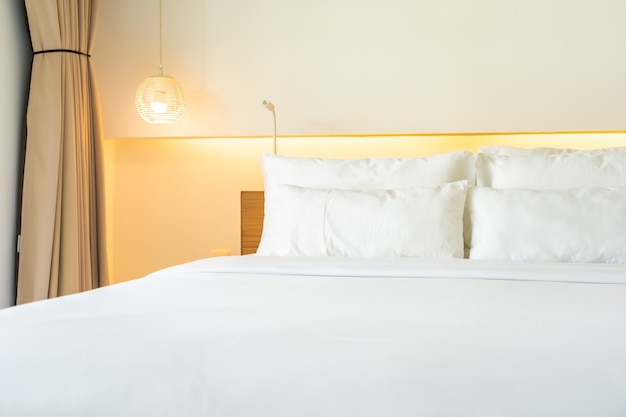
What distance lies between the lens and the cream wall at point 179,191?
3564 millimetres

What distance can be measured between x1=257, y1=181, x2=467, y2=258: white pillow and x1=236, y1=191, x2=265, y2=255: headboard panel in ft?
2.97

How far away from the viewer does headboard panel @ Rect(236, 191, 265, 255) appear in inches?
137

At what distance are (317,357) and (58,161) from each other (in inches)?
95.0

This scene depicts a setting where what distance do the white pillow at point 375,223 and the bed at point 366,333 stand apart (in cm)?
2

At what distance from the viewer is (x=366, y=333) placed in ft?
3.71

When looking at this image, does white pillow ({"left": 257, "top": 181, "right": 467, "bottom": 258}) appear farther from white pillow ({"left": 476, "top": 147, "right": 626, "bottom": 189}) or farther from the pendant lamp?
the pendant lamp

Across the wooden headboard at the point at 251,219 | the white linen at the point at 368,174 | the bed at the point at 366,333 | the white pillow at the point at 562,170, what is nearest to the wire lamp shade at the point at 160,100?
the wooden headboard at the point at 251,219

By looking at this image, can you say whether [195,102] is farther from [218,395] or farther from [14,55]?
[218,395]

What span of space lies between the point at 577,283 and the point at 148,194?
2.41 m

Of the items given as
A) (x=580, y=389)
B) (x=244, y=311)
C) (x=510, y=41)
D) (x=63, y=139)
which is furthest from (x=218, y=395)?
(x=510, y=41)

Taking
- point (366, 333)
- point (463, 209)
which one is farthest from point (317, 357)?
point (463, 209)

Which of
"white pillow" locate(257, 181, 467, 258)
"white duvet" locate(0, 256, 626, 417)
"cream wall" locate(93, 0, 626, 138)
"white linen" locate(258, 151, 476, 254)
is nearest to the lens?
"white duvet" locate(0, 256, 626, 417)

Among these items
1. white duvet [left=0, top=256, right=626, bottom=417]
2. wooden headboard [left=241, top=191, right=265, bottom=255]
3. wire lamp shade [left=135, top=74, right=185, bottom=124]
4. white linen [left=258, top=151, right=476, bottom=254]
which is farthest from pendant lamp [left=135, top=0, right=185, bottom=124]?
white duvet [left=0, top=256, right=626, bottom=417]

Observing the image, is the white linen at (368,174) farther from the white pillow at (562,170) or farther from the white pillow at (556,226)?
the white pillow at (556,226)
